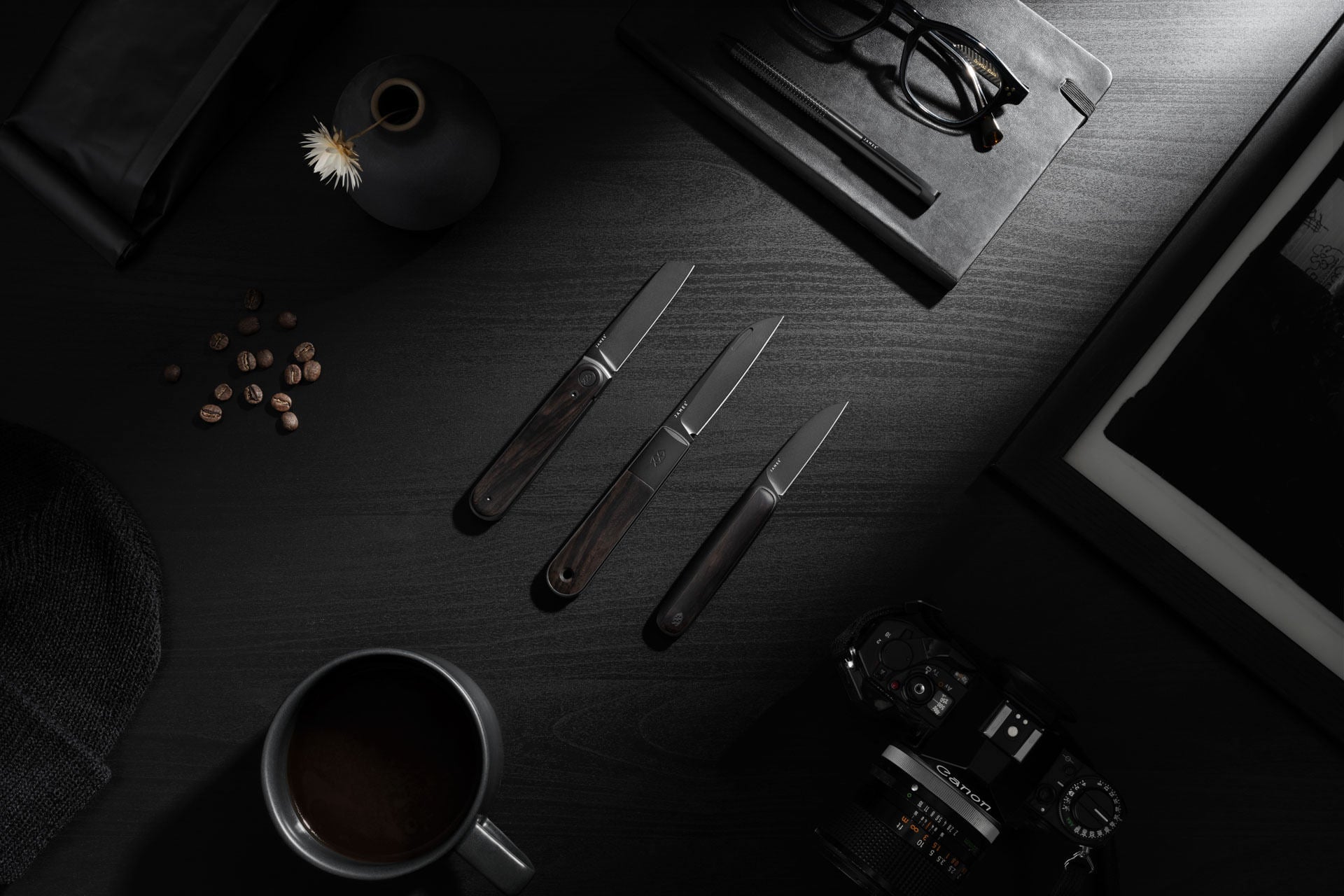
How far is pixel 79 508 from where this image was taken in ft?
2.43

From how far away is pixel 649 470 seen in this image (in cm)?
74

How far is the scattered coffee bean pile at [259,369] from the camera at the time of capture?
29.7 inches

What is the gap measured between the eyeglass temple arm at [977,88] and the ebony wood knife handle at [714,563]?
1.12 feet

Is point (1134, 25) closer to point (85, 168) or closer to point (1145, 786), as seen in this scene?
point (1145, 786)

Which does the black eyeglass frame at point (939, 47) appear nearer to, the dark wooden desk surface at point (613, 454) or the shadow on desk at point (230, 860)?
the dark wooden desk surface at point (613, 454)

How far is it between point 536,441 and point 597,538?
0.09 meters

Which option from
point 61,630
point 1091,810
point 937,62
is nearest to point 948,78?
point 937,62

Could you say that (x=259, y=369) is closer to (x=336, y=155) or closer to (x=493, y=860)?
(x=336, y=155)

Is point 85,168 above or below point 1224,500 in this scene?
below

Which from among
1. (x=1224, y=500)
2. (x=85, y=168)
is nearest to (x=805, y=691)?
(x=1224, y=500)

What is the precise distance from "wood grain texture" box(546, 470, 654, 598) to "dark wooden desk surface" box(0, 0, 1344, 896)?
0.02 m

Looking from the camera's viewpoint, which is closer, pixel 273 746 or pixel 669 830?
pixel 273 746

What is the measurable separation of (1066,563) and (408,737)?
539 millimetres

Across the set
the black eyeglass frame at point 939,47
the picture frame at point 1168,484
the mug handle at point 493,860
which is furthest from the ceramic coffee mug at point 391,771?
the black eyeglass frame at point 939,47
